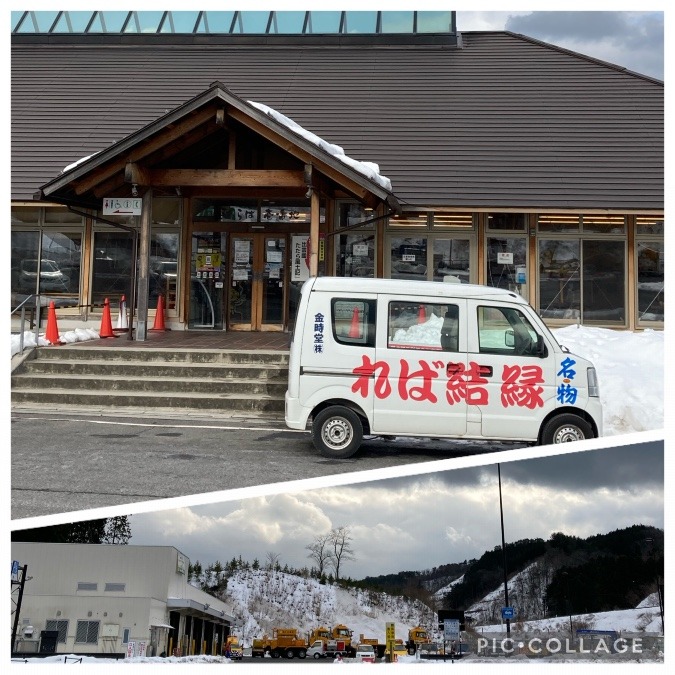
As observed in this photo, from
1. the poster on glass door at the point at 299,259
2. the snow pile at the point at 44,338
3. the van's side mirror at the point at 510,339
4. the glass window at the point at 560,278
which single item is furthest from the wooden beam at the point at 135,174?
the van's side mirror at the point at 510,339

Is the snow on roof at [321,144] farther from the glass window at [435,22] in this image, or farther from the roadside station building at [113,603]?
the glass window at [435,22]

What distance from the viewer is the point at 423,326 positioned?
31.2 ft

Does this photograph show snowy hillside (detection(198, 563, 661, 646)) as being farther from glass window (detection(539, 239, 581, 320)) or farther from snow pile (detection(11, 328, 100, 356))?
glass window (detection(539, 239, 581, 320))

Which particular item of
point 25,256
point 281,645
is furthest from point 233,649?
point 25,256

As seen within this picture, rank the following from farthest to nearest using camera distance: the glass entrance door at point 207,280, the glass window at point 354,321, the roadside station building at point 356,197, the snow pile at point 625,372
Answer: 1. the glass entrance door at point 207,280
2. the roadside station building at point 356,197
3. the snow pile at point 625,372
4. the glass window at point 354,321

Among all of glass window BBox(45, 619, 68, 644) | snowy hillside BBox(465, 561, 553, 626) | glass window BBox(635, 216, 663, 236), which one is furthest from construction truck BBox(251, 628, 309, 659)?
glass window BBox(635, 216, 663, 236)

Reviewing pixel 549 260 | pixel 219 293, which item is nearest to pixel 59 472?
pixel 219 293

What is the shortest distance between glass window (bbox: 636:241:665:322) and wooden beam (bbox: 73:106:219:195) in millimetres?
9038

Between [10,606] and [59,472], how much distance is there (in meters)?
3.34

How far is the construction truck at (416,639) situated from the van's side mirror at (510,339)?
4216 millimetres

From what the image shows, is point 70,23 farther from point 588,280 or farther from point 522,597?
point 522,597

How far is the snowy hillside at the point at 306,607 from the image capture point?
5.90 metres

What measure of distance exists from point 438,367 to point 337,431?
1356mm

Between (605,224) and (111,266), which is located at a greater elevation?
(605,224)
